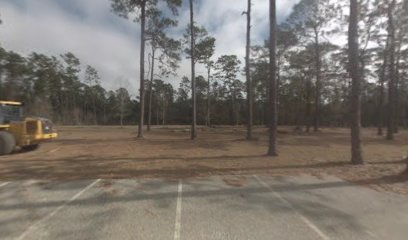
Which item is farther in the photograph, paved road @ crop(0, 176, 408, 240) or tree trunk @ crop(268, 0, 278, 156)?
tree trunk @ crop(268, 0, 278, 156)

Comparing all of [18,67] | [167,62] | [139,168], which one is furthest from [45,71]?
[139,168]

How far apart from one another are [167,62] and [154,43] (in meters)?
1.81

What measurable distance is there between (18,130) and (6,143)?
1.17 metres

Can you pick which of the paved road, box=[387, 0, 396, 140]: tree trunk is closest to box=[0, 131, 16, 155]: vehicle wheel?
the paved road

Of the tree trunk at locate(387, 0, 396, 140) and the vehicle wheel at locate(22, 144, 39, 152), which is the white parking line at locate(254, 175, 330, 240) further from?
the tree trunk at locate(387, 0, 396, 140)

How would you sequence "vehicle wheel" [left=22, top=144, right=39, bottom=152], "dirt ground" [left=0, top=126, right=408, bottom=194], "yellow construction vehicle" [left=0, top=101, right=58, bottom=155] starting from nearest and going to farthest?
"dirt ground" [left=0, top=126, right=408, bottom=194]
"yellow construction vehicle" [left=0, top=101, right=58, bottom=155]
"vehicle wheel" [left=22, top=144, right=39, bottom=152]

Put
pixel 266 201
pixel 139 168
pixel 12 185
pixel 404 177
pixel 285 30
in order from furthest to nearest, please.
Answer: pixel 285 30 < pixel 139 168 < pixel 404 177 < pixel 12 185 < pixel 266 201

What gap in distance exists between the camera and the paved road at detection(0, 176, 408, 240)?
657 centimetres

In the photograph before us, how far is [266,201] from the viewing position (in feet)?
28.6

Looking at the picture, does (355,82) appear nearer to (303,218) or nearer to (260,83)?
(303,218)

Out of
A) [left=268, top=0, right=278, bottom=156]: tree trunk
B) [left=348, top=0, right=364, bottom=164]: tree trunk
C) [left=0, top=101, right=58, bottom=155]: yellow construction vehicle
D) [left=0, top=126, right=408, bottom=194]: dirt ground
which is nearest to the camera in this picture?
[left=0, top=126, right=408, bottom=194]: dirt ground

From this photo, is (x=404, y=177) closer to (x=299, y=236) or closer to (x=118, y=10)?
(x=299, y=236)

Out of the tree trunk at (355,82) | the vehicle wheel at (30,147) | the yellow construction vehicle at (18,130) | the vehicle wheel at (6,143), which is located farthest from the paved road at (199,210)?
the vehicle wheel at (30,147)

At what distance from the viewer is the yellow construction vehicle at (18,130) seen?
1825 centimetres
